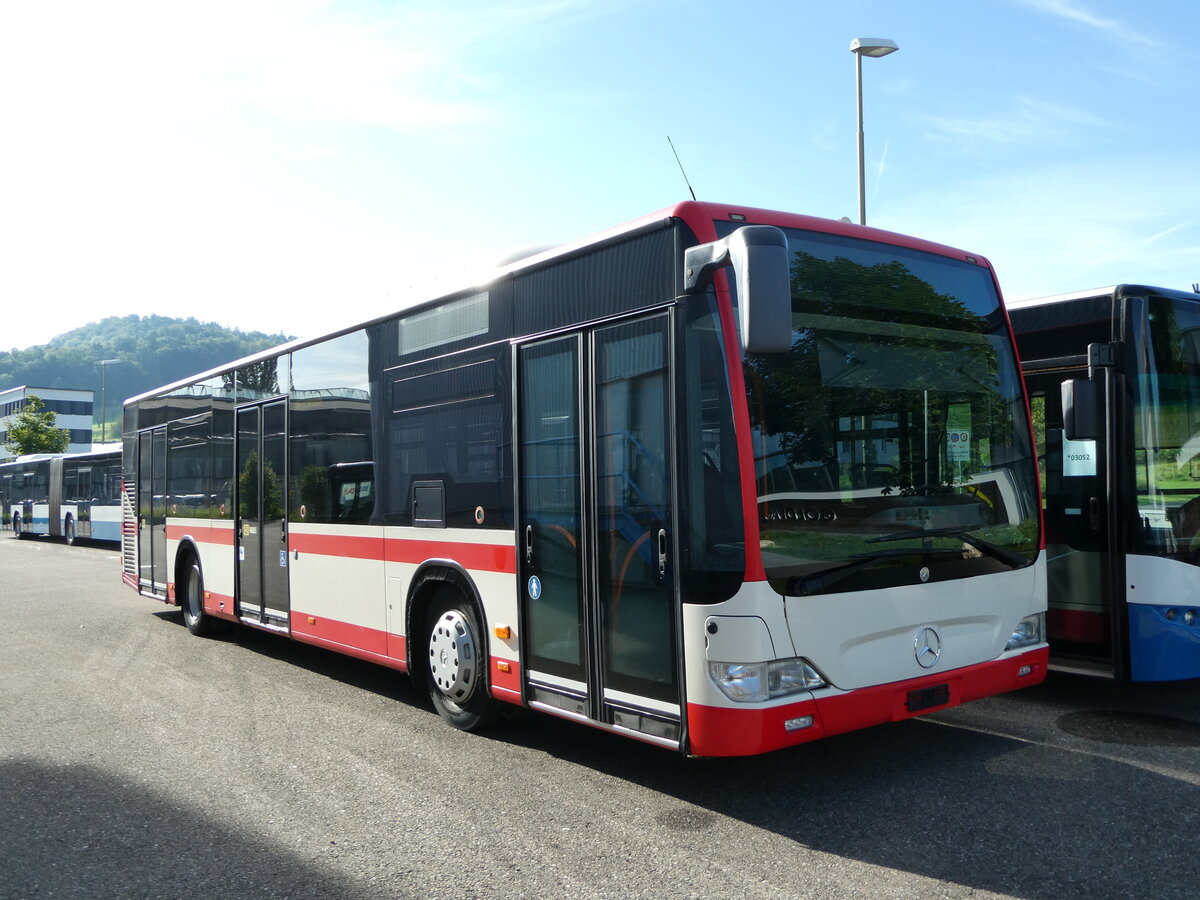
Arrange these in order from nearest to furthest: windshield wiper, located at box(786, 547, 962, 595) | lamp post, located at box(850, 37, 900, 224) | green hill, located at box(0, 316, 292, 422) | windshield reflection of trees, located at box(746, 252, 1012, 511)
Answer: windshield wiper, located at box(786, 547, 962, 595) → windshield reflection of trees, located at box(746, 252, 1012, 511) → lamp post, located at box(850, 37, 900, 224) → green hill, located at box(0, 316, 292, 422)

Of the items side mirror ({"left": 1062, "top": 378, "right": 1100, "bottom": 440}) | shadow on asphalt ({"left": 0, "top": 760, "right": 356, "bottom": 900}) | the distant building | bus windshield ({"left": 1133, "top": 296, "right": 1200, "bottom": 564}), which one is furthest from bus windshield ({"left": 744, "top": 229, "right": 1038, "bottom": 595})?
the distant building

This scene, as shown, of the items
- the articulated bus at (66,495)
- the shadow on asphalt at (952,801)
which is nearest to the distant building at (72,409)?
the articulated bus at (66,495)

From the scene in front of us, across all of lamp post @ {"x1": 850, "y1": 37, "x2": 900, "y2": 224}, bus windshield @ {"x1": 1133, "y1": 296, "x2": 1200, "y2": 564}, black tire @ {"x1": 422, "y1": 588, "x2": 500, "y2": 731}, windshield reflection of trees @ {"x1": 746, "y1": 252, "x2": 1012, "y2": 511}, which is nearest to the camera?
windshield reflection of trees @ {"x1": 746, "y1": 252, "x2": 1012, "y2": 511}

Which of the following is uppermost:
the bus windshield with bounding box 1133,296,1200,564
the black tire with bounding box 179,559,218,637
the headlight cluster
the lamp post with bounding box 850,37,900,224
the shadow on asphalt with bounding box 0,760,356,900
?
the lamp post with bounding box 850,37,900,224

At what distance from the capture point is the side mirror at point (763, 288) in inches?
176

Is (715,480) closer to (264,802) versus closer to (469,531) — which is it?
(469,531)

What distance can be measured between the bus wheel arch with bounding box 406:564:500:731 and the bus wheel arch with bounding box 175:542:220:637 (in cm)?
510

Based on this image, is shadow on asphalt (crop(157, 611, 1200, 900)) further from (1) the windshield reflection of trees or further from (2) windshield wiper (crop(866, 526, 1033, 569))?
(1) the windshield reflection of trees

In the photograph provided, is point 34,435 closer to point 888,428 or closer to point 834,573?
point 888,428

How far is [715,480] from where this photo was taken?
4.81 meters

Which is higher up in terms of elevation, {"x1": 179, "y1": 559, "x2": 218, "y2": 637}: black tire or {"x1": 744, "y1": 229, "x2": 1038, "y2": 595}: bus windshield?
{"x1": 744, "y1": 229, "x2": 1038, "y2": 595}: bus windshield

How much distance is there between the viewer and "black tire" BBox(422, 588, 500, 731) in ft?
21.6

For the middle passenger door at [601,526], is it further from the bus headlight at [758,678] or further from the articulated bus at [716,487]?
the bus headlight at [758,678]

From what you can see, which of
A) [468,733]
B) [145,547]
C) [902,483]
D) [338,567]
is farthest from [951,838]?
[145,547]
